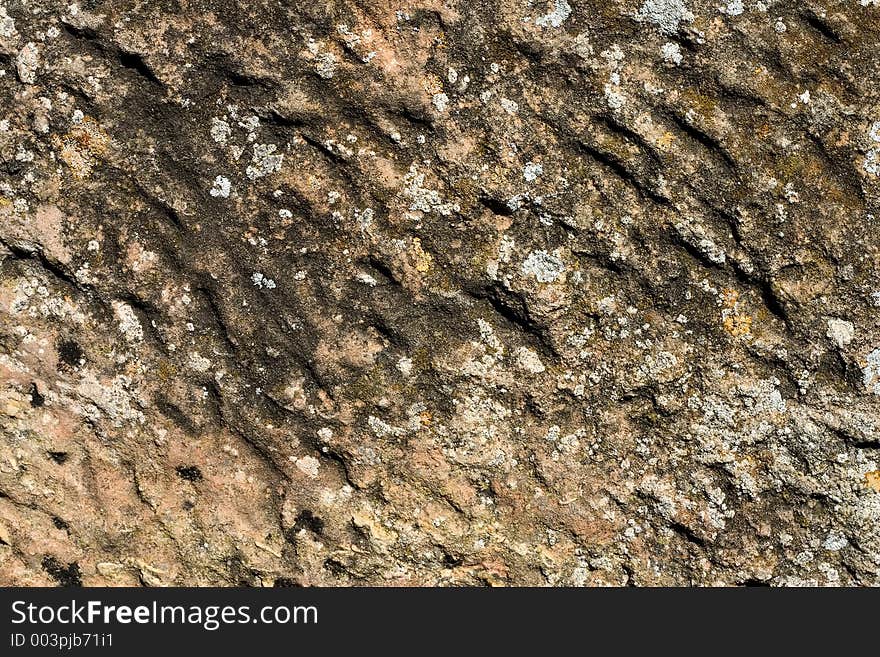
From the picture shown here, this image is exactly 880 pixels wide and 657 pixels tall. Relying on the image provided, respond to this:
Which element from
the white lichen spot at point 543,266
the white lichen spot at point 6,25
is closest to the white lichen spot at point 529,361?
the white lichen spot at point 543,266

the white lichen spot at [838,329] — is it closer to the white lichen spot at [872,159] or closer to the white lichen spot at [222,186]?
the white lichen spot at [872,159]

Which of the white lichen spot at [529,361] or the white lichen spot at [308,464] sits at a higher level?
the white lichen spot at [529,361]

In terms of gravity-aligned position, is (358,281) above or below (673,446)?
above

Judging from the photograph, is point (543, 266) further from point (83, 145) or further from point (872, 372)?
point (83, 145)

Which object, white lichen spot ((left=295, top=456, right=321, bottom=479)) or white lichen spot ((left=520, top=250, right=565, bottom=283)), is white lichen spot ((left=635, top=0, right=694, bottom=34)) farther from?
white lichen spot ((left=295, top=456, right=321, bottom=479))

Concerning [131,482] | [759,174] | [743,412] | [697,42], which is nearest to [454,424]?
[743,412]

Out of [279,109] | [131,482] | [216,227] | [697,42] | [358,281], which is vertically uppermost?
[697,42]

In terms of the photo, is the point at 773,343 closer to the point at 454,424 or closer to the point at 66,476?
the point at 454,424

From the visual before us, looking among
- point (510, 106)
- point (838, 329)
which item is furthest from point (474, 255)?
point (838, 329)
